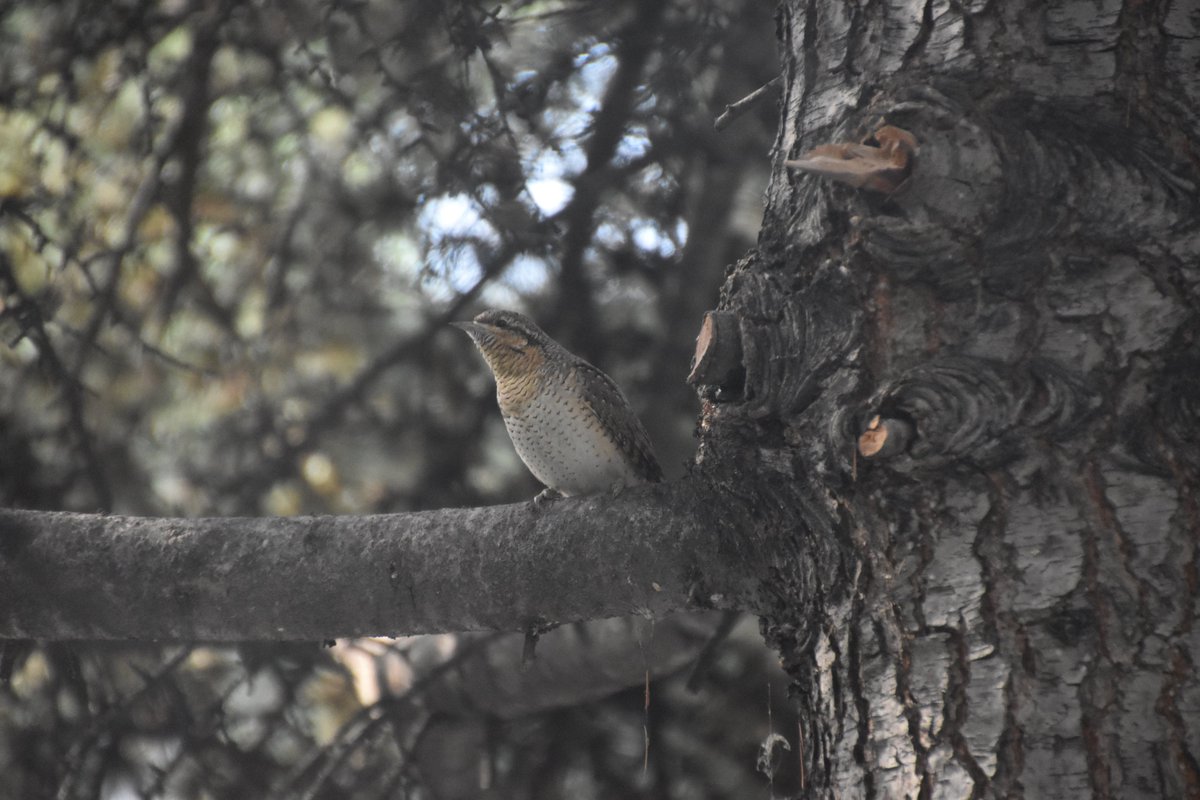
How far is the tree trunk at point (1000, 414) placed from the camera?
174cm

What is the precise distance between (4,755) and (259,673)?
0.86 m

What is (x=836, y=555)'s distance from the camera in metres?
2.01

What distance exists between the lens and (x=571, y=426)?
363 centimetres

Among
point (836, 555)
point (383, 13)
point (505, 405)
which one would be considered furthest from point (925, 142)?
point (383, 13)

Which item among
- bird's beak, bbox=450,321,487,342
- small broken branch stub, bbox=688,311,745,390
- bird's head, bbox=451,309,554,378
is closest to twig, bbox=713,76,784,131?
small broken branch stub, bbox=688,311,745,390

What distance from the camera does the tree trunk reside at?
1.74 meters

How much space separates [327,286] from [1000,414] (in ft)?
11.9

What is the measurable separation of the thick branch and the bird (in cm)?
110

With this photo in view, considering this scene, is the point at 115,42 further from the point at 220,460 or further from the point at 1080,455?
the point at 1080,455

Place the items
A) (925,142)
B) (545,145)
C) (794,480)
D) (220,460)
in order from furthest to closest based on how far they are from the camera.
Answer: (220,460) → (545,145) → (794,480) → (925,142)

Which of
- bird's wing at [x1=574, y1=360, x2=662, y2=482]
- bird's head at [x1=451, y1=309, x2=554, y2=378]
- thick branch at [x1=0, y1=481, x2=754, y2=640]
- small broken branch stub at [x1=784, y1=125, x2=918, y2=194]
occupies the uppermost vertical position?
bird's head at [x1=451, y1=309, x2=554, y2=378]

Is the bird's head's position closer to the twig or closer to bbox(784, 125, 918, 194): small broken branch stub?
the twig

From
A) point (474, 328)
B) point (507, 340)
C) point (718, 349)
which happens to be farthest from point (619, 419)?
point (718, 349)

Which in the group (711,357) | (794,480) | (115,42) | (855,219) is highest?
(115,42)
